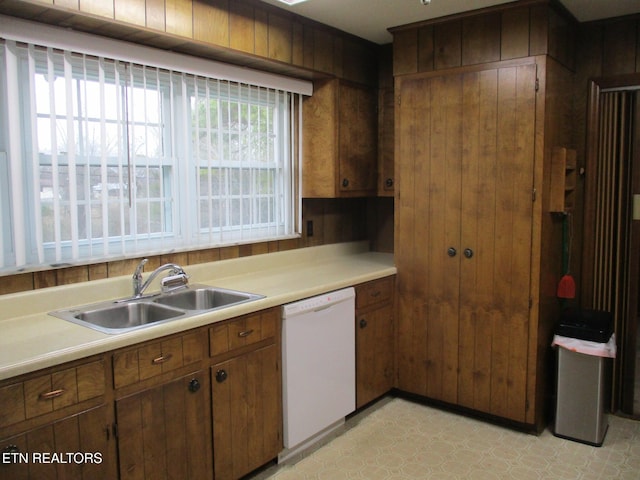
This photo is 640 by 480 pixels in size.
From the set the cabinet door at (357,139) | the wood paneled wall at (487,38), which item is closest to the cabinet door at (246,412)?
the cabinet door at (357,139)

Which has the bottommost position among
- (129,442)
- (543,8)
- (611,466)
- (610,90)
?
(611,466)

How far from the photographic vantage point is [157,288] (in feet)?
9.00

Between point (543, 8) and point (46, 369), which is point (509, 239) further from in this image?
point (46, 369)

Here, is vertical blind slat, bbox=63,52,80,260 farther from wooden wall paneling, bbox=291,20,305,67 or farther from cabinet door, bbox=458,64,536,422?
cabinet door, bbox=458,64,536,422

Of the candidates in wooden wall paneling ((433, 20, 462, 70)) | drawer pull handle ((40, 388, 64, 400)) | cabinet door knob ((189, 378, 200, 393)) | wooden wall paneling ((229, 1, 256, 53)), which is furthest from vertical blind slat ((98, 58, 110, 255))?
wooden wall paneling ((433, 20, 462, 70))

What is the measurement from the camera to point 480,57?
10.0ft

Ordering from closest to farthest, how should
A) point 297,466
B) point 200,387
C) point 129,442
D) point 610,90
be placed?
1. point 129,442
2. point 200,387
3. point 297,466
4. point 610,90

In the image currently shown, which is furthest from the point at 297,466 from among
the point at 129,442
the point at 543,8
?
the point at 543,8

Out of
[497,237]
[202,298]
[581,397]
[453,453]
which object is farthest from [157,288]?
[581,397]

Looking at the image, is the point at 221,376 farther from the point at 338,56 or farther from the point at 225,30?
the point at 338,56

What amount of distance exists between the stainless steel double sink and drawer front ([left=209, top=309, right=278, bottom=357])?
85 mm

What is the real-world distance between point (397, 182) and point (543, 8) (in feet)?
4.11

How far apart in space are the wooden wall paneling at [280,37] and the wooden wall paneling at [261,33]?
26 mm

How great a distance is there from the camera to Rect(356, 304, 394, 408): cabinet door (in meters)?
3.23
